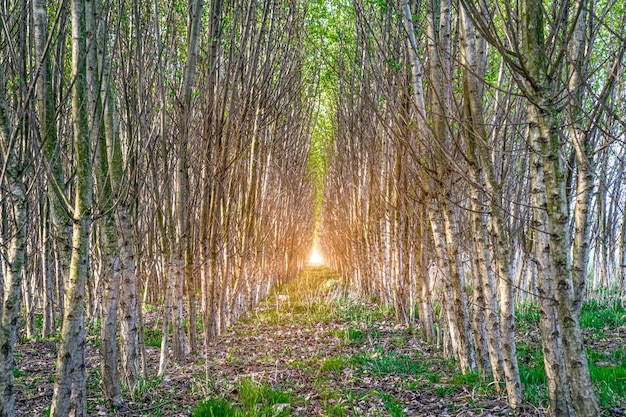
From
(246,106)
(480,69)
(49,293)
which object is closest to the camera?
(480,69)

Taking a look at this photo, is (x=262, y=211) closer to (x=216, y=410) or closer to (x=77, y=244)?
(x=216, y=410)

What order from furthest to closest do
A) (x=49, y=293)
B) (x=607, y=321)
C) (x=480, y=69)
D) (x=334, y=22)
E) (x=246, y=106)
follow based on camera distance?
(x=334, y=22)
(x=607, y=321)
(x=49, y=293)
(x=246, y=106)
(x=480, y=69)

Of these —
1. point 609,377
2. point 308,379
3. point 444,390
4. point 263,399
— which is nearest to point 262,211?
point 308,379

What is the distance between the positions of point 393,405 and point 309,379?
1.43m

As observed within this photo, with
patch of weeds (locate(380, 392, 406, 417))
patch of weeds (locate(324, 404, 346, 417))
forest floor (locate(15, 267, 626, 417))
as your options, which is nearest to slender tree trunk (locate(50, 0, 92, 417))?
forest floor (locate(15, 267, 626, 417))

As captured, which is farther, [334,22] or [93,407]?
[334,22]

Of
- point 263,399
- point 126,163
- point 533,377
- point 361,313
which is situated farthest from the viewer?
point 361,313

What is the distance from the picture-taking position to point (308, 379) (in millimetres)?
6012

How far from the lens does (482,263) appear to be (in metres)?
4.91

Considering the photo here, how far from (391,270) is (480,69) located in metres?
7.38

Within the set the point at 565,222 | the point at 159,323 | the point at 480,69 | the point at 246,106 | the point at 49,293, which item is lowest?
the point at 159,323

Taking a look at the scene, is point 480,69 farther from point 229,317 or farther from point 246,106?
point 229,317

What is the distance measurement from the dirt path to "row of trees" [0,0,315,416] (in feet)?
1.52

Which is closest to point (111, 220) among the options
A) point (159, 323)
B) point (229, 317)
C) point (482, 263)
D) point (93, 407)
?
point (93, 407)
